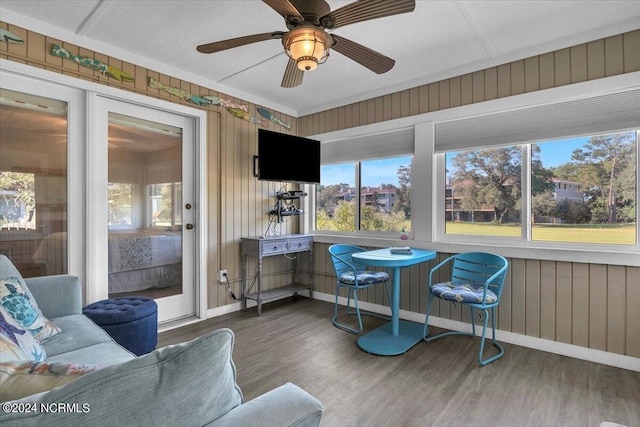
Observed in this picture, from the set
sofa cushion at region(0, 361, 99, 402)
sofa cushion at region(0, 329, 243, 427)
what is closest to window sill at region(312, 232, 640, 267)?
sofa cushion at region(0, 329, 243, 427)

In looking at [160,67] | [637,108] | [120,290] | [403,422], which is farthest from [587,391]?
[160,67]

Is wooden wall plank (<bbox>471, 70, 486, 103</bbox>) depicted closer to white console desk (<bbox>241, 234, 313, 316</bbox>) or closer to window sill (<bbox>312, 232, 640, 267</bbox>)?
window sill (<bbox>312, 232, 640, 267</bbox>)

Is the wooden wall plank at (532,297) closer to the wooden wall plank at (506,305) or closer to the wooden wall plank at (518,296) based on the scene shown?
the wooden wall plank at (518,296)

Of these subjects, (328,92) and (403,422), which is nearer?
(403,422)

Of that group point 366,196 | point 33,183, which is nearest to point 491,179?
point 366,196

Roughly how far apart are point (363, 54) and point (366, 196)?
2.18m

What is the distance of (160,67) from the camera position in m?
3.08

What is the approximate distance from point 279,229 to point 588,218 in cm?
328

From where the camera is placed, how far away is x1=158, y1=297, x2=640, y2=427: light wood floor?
1.83 metres

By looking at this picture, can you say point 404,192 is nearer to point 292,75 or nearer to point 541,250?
point 541,250

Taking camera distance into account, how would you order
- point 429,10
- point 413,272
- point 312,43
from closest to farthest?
point 312,43
point 429,10
point 413,272

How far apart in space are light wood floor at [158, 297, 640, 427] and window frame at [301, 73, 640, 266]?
0.85m

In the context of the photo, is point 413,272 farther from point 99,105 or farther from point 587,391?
point 99,105

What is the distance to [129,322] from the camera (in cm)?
222
